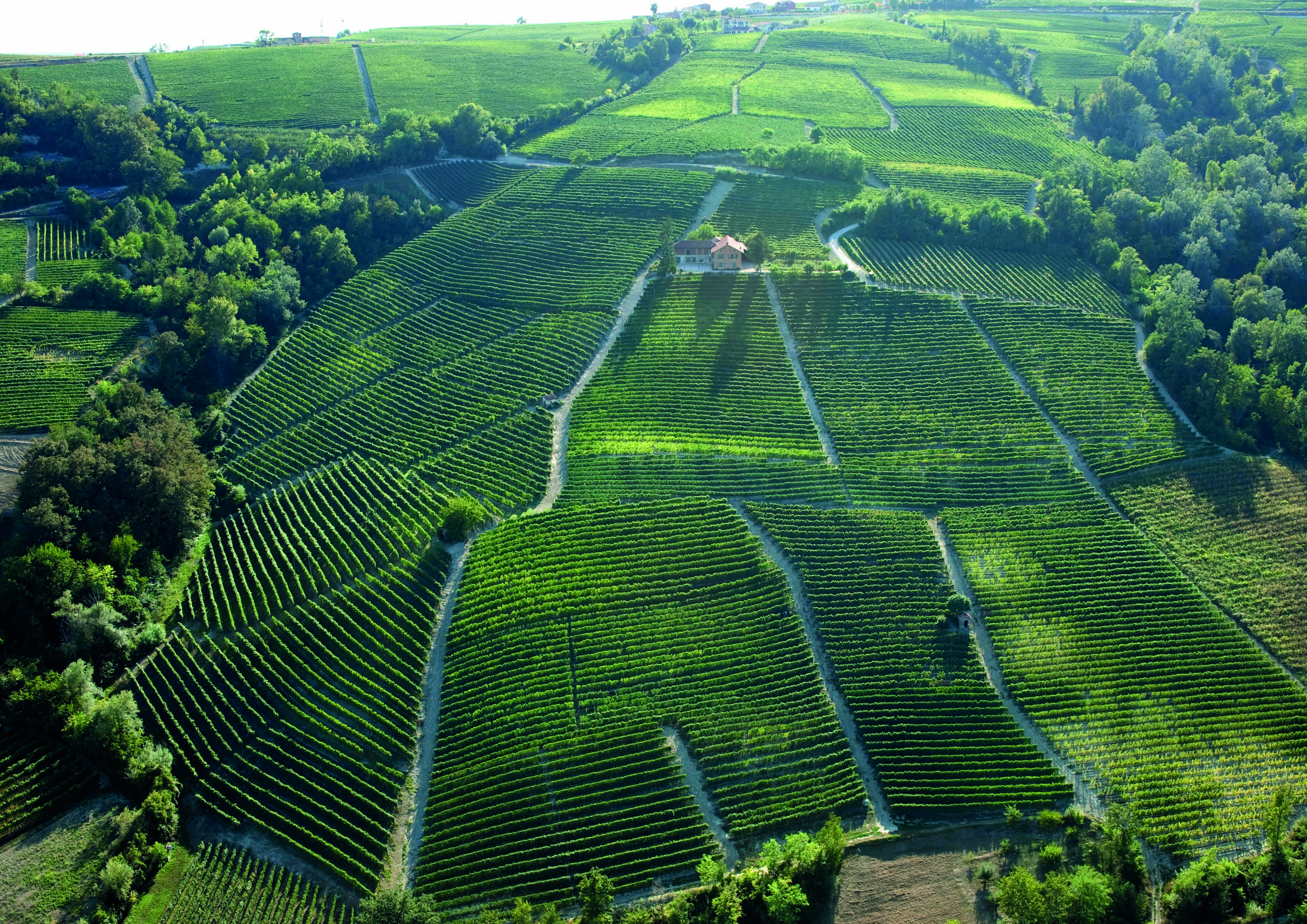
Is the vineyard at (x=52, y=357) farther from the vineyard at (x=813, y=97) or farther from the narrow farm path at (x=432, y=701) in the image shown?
the vineyard at (x=813, y=97)

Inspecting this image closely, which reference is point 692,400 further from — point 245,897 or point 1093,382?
point 245,897

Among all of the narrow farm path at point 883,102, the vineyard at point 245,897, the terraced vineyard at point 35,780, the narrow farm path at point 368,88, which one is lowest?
the vineyard at point 245,897

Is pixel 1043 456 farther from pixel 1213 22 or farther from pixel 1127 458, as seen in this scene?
pixel 1213 22

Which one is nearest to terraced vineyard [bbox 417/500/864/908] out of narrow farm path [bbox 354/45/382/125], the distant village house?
the distant village house

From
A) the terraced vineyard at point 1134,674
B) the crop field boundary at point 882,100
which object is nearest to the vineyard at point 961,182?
the crop field boundary at point 882,100

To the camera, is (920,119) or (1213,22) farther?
(1213,22)

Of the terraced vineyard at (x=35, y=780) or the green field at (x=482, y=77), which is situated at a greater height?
the green field at (x=482, y=77)

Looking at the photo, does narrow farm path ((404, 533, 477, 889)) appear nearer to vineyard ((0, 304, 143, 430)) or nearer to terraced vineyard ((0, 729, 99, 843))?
terraced vineyard ((0, 729, 99, 843))

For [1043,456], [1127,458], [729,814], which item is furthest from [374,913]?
[1127,458]
